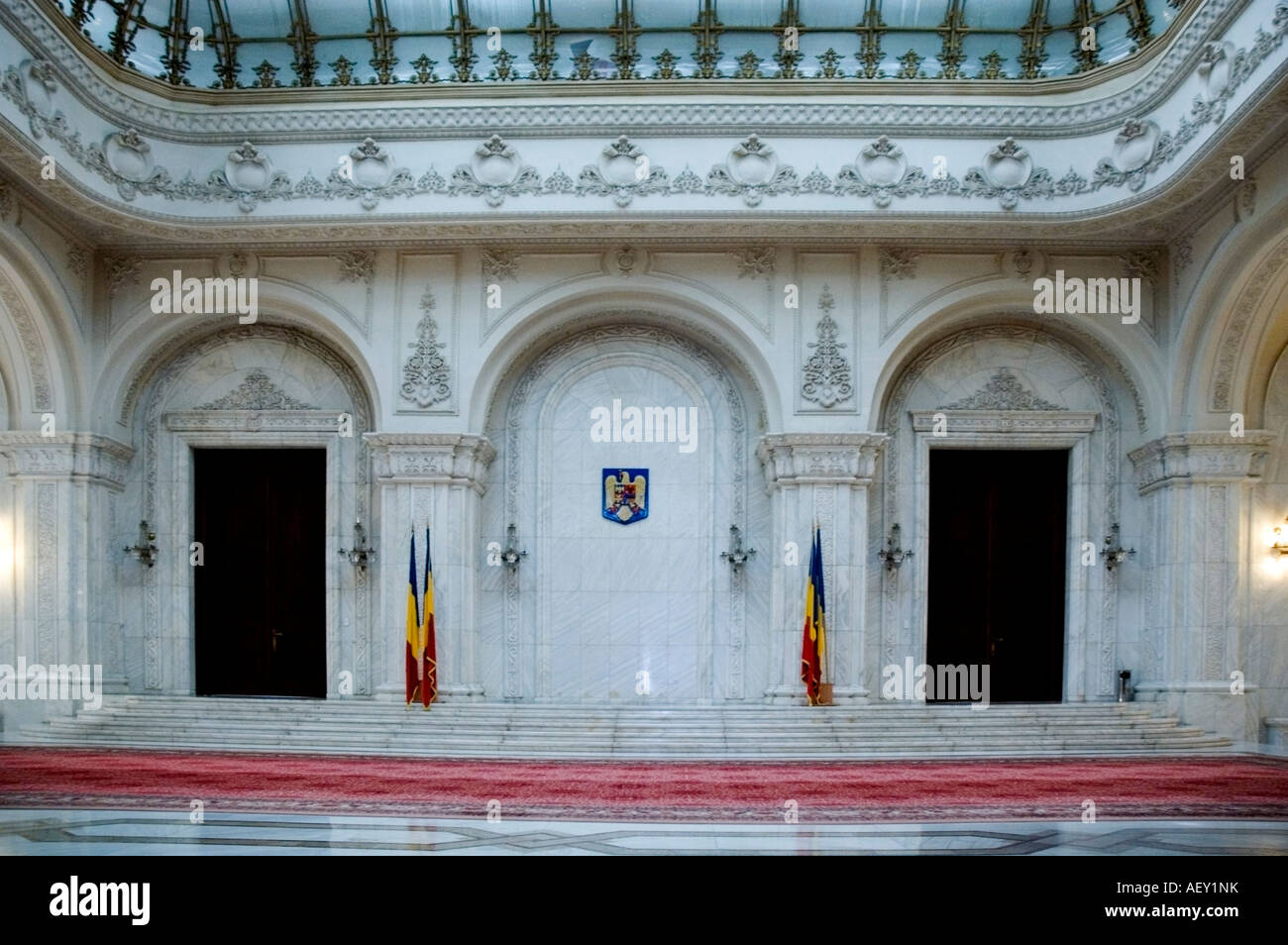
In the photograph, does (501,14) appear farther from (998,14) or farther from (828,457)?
(828,457)

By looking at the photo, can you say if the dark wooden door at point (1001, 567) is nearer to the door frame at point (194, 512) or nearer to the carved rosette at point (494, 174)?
the carved rosette at point (494, 174)

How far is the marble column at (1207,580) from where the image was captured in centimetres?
1465

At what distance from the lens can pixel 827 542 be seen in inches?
607

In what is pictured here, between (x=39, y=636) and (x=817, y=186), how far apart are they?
1147 centimetres

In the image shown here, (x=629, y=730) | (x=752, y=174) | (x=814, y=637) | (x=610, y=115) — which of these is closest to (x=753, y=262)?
(x=752, y=174)

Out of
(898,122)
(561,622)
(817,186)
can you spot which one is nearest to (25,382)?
(561,622)

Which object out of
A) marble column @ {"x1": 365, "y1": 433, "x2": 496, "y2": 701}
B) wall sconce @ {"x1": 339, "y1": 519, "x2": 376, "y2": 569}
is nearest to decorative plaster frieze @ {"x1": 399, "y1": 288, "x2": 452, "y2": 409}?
marble column @ {"x1": 365, "y1": 433, "x2": 496, "y2": 701}

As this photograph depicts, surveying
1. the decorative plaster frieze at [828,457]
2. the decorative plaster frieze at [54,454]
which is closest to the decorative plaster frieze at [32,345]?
the decorative plaster frieze at [54,454]

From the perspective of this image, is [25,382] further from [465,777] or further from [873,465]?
[873,465]

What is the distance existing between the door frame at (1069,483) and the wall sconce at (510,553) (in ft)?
17.7

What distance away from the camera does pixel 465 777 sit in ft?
35.9

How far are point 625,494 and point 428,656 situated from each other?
3508 millimetres

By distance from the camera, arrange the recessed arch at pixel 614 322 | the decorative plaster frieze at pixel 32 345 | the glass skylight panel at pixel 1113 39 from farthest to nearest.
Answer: the recessed arch at pixel 614 322 → the glass skylight panel at pixel 1113 39 → the decorative plaster frieze at pixel 32 345

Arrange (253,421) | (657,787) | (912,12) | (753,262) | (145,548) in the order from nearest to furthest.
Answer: (657,787) < (912,12) < (753,262) < (145,548) < (253,421)
